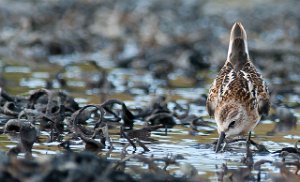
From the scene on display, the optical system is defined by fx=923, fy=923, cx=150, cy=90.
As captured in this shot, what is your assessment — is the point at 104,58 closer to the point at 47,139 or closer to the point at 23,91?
the point at 23,91

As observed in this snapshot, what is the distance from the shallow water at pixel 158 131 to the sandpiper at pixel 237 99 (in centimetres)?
25

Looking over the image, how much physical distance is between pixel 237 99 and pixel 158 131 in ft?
3.98

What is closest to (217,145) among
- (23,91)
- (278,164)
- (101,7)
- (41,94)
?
(278,164)

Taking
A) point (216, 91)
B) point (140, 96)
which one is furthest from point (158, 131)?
point (140, 96)

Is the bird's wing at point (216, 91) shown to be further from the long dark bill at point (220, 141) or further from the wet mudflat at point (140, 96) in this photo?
the long dark bill at point (220, 141)

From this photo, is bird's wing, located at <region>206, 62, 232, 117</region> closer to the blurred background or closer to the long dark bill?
the long dark bill

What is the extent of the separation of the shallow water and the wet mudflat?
14 millimetres

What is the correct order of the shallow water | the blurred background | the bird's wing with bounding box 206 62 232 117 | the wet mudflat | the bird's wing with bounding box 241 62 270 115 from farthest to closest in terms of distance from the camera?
the blurred background → the bird's wing with bounding box 241 62 270 115 → the bird's wing with bounding box 206 62 232 117 → the shallow water → the wet mudflat

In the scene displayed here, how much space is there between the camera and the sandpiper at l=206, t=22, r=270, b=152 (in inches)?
373

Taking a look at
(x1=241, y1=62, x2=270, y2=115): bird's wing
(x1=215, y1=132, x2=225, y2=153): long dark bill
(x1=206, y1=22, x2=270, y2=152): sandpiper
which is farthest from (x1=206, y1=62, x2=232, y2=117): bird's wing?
(x1=215, y1=132, x2=225, y2=153): long dark bill

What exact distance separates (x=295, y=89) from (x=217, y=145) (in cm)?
562

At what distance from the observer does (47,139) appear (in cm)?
949

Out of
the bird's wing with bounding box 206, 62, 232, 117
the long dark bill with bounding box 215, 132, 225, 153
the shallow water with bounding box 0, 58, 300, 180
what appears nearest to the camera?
the shallow water with bounding box 0, 58, 300, 180

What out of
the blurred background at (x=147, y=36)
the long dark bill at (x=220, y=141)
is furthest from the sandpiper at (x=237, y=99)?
the blurred background at (x=147, y=36)
